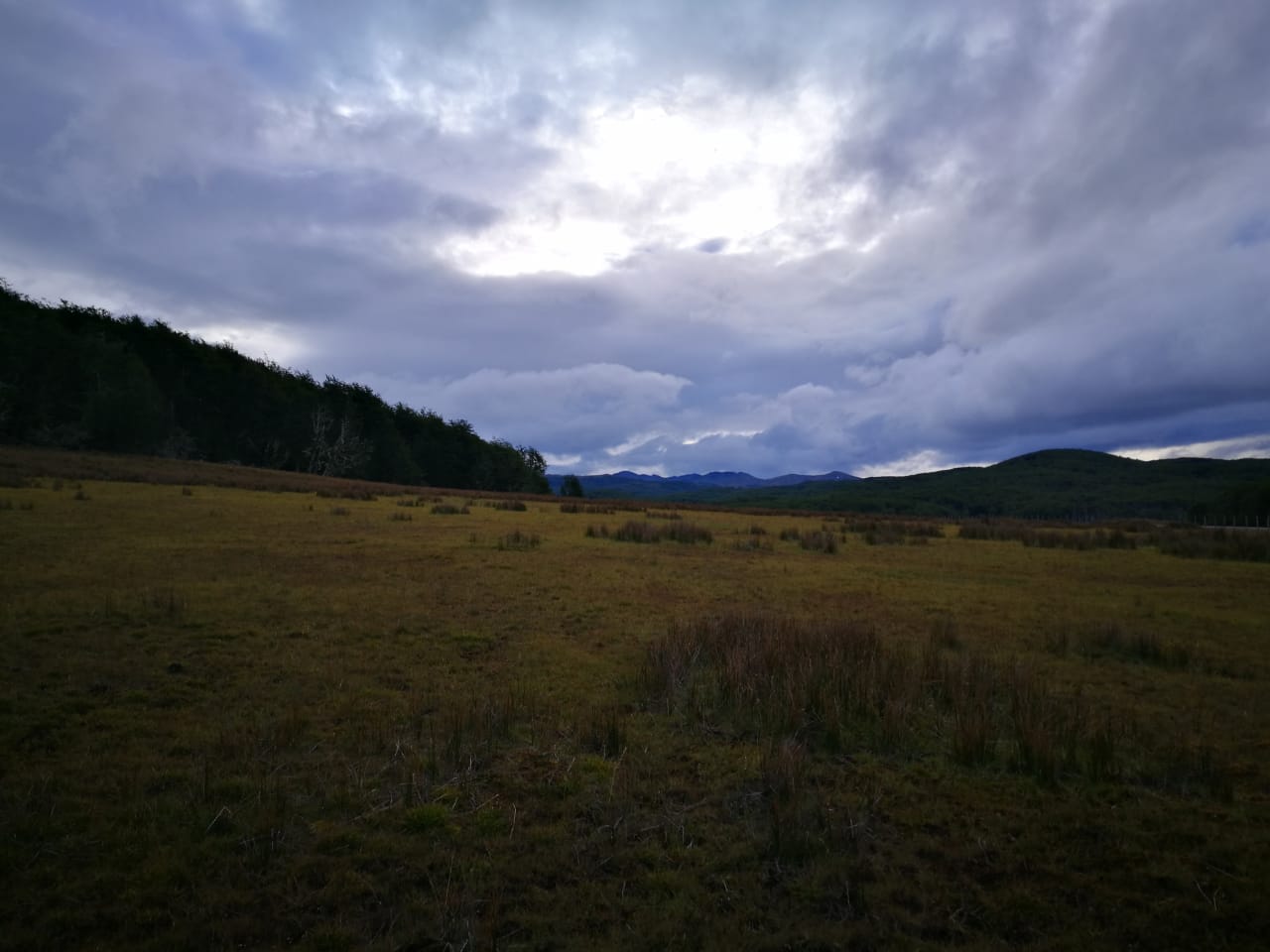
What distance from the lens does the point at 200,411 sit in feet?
221

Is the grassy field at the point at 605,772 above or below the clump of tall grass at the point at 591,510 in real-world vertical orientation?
below

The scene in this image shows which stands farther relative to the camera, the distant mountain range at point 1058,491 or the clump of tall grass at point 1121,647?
the distant mountain range at point 1058,491

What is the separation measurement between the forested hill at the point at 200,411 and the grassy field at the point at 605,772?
4915 cm

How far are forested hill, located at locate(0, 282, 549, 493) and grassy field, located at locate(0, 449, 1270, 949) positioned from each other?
161ft

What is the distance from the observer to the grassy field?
144 inches

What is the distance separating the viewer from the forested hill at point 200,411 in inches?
1966

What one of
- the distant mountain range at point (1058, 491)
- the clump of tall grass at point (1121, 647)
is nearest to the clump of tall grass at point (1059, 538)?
the clump of tall grass at point (1121, 647)

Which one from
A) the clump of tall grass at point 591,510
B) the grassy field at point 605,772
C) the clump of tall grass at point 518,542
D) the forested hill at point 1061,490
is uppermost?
the forested hill at point 1061,490

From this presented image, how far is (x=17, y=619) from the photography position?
8.60 meters

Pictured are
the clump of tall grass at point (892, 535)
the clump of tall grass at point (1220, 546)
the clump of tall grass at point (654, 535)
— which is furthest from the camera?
the clump of tall grass at point (892, 535)

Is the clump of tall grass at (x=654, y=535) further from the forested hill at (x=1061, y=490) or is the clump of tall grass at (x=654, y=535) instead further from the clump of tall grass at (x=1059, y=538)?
the forested hill at (x=1061, y=490)

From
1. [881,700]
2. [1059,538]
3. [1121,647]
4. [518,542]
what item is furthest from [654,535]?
[1059,538]

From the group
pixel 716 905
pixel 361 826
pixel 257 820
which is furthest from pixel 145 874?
pixel 716 905

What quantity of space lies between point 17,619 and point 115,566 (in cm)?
407
